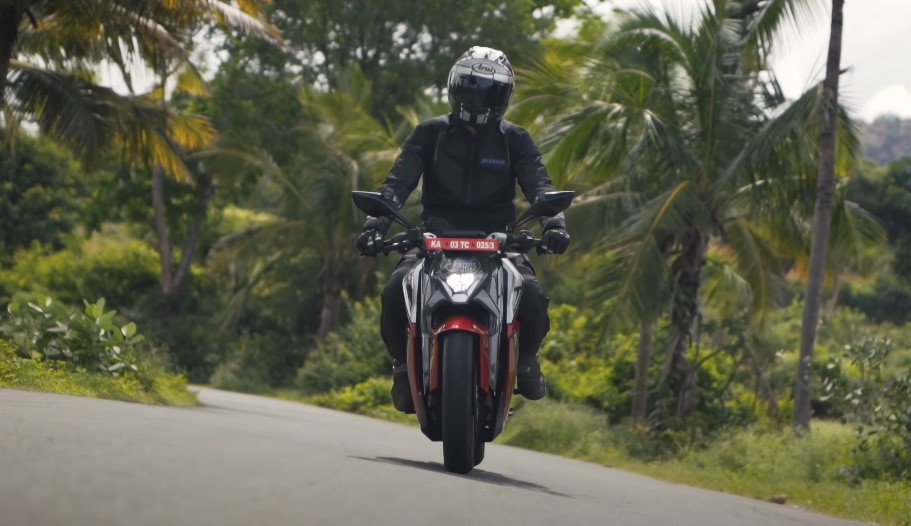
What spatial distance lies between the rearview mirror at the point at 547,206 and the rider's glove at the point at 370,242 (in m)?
0.70

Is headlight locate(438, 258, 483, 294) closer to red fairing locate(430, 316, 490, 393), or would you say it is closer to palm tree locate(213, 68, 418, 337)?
red fairing locate(430, 316, 490, 393)

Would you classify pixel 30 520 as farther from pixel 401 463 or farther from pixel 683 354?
pixel 683 354

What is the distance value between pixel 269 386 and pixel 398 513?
88.8 feet

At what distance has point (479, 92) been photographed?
806 cm

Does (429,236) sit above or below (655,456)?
above

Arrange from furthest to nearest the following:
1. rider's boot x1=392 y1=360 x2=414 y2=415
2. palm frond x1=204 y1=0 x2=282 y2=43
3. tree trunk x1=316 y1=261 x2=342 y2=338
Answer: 1. tree trunk x1=316 y1=261 x2=342 y2=338
2. palm frond x1=204 y1=0 x2=282 y2=43
3. rider's boot x1=392 y1=360 x2=414 y2=415

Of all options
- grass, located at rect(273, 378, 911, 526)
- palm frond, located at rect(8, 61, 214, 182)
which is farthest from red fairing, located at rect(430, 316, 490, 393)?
palm frond, located at rect(8, 61, 214, 182)

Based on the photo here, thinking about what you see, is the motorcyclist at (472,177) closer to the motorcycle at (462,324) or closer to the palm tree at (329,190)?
the motorcycle at (462,324)

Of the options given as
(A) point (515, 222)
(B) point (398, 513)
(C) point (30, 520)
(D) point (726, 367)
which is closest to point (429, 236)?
(A) point (515, 222)

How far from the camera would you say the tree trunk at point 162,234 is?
39.6 metres

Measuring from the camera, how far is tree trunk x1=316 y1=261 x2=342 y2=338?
1286 inches

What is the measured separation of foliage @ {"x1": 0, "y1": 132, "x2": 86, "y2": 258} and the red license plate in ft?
129

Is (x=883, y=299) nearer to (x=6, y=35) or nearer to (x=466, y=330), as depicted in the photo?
(x=6, y=35)

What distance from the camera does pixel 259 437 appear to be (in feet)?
24.6
